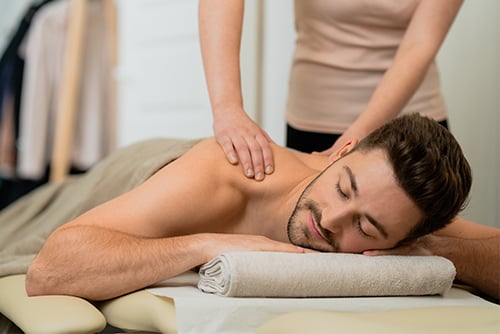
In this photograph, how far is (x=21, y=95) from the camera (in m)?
3.81

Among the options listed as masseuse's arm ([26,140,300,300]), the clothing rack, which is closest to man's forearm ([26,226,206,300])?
masseuse's arm ([26,140,300,300])

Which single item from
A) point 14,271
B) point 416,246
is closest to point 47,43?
point 14,271

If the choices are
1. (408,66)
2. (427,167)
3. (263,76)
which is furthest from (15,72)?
(427,167)

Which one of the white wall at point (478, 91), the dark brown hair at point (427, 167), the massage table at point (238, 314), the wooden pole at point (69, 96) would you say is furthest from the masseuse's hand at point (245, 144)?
the wooden pole at point (69, 96)

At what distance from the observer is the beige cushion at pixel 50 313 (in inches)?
44.8

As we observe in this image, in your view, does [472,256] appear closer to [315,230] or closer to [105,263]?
[315,230]

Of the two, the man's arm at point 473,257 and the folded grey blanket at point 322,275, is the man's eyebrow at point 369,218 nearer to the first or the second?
the folded grey blanket at point 322,275

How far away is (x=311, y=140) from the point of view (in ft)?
6.98

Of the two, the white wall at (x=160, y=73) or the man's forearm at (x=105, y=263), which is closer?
the man's forearm at (x=105, y=263)

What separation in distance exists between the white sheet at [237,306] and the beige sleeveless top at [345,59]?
82 cm

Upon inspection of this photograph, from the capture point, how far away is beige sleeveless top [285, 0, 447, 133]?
6.42 feet

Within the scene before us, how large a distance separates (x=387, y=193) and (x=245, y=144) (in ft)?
1.10

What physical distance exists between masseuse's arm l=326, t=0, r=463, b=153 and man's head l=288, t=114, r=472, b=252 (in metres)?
0.28

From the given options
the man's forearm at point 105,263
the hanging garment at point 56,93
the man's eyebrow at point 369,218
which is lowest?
the hanging garment at point 56,93
